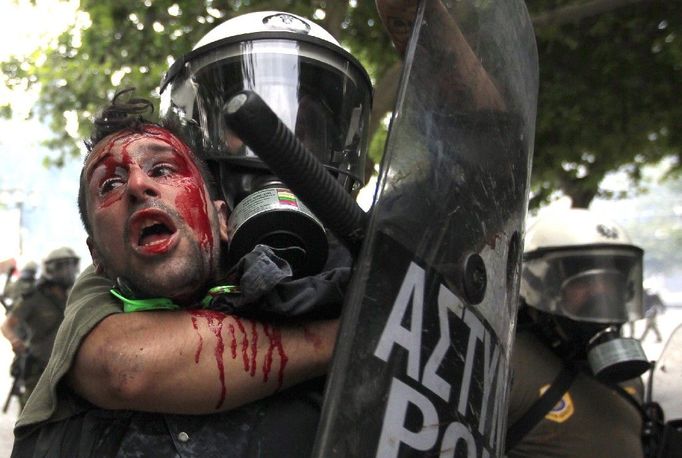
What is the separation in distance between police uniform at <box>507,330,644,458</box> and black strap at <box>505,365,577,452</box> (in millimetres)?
16

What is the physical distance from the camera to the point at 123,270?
150 cm

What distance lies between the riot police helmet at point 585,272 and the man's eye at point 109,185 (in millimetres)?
2692

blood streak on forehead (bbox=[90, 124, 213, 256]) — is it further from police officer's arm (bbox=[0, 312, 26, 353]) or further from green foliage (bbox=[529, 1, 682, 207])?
police officer's arm (bbox=[0, 312, 26, 353])

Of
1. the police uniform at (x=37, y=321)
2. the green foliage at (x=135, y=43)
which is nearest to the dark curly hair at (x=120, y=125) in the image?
the green foliage at (x=135, y=43)

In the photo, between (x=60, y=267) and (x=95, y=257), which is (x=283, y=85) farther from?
(x=60, y=267)

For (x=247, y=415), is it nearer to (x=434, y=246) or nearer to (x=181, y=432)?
(x=181, y=432)

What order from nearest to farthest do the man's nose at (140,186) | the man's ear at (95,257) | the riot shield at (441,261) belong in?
the riot shield at (441,261), the man's nose at (140,186), the man's ear at (95,257)

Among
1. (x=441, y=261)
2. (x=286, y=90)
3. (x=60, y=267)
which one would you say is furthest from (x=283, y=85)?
(x=60, y=267)

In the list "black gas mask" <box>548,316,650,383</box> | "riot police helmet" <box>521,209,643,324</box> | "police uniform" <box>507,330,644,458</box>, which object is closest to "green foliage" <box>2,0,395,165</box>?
"riot police helmet" <box>521,209,643,324</box>

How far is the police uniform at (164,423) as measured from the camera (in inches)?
55.1

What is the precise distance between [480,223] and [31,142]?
10.5 metres

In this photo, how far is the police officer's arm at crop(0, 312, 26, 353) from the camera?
8914 mm

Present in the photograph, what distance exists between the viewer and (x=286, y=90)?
1.93 m

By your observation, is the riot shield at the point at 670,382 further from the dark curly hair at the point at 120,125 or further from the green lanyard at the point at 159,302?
the green lanyard at the point at 159,302
